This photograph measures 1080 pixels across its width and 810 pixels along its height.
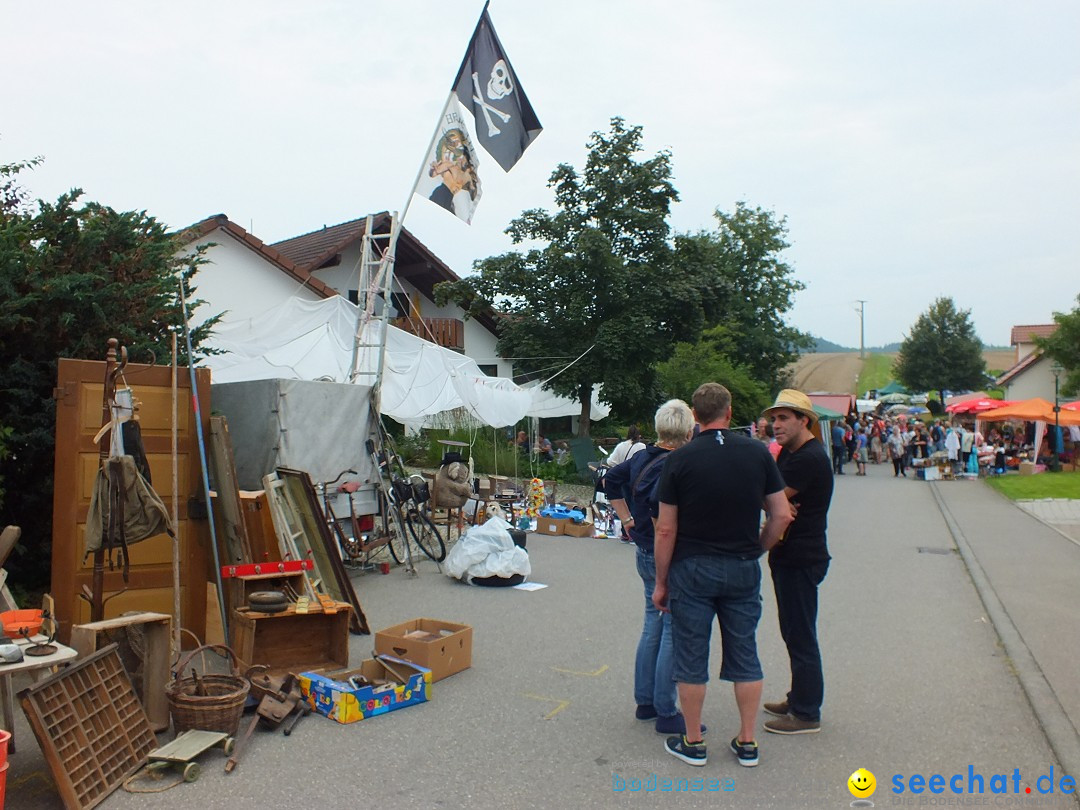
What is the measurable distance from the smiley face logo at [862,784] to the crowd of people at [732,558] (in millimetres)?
473

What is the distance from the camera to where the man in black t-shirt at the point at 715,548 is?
436cm

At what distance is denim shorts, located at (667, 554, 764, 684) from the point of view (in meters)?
4.38

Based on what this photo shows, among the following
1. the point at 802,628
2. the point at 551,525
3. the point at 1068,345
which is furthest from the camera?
the point at 1068,345

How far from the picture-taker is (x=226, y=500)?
714 cm

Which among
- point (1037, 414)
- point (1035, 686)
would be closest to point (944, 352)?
point (1037, 414)

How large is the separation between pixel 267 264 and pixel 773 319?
31.1 m

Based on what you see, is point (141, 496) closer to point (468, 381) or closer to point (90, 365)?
point (90, 365)

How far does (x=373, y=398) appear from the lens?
11016 millimetres

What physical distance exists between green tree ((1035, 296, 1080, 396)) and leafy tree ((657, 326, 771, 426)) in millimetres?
17894

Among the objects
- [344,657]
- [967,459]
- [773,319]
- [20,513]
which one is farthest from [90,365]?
[773,319]

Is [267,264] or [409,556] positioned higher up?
[267,264]

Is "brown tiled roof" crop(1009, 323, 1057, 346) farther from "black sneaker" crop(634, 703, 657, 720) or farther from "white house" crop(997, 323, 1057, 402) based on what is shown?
"black sneaker" crop(634, 703, 657, 720)

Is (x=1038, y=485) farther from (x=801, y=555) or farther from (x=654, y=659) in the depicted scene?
(x=654, y=659)

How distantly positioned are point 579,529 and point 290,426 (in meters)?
5.50
